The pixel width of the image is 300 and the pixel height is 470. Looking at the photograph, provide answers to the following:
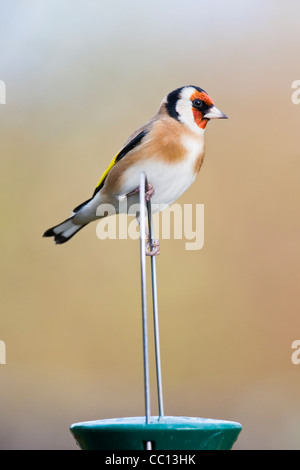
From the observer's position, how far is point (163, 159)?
1443 mm

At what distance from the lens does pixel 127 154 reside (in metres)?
1.50

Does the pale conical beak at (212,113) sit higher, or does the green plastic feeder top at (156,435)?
the pale conical beak at (212,113)

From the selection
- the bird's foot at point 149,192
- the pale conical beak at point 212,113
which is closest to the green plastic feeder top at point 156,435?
the bird's foot at point 149,192

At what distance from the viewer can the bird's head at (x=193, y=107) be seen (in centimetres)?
146

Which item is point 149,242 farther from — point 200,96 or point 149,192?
point 200,96

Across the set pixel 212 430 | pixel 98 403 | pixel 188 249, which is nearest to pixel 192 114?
pixel 212 430

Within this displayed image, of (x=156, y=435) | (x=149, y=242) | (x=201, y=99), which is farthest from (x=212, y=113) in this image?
(x=156, y=435)

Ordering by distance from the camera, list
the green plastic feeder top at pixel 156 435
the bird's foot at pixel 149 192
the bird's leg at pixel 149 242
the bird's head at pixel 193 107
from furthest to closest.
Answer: the bird's head at pixel 193 107
the bird's foot at pixel 149 192
the bird's leg at pixel 149 242
the green plastic feeder top at pixel 156 435

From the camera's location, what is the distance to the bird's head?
146 centimetres

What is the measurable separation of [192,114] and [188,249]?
177 cm

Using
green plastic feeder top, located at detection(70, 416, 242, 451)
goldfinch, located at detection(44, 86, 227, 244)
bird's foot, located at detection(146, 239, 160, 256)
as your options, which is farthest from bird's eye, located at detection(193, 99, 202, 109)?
green plastic feeder top, located at detection(70, 416, 242, 451)

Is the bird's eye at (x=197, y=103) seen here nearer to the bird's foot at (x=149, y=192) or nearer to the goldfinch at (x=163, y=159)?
the goldfinch at (x=163, y=159)

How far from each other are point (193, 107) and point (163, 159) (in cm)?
15
